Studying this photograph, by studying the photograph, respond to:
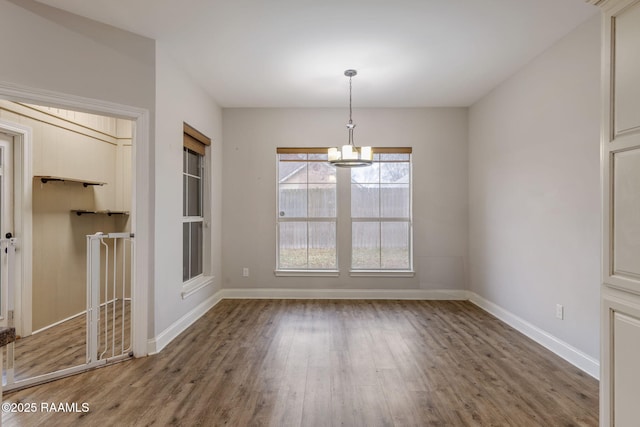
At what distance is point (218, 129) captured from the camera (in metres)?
5.01

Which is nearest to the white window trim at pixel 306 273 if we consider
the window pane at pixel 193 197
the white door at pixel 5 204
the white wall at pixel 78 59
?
the window pane at pixel 193 197

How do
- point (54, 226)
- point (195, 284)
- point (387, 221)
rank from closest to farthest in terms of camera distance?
point (54, 226)
point (195, 284)
point (387, 221)

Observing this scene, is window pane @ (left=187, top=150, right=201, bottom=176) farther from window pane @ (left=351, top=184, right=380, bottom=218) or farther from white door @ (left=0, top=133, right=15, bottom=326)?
window pane @ (left=351, top=184, right=380, bottom=218)

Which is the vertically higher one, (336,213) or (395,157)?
(395,157)

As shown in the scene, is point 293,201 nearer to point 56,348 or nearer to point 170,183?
point 170,183

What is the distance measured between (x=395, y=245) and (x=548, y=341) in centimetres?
231

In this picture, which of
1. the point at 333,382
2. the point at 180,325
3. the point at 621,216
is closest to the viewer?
the point at 621,216

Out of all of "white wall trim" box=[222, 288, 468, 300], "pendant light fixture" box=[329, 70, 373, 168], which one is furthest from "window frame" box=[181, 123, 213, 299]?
"pendant light fixture" box=[329, 70, 373, 168]

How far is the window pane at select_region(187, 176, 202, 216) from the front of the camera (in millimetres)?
4320

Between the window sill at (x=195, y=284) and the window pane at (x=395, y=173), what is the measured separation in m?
2.89

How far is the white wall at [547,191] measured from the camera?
2.81 meters

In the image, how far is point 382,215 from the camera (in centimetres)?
521

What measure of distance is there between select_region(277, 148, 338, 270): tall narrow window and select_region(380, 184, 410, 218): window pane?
30.0 inches

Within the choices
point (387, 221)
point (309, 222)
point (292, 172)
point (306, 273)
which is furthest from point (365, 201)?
point (306, 273)
